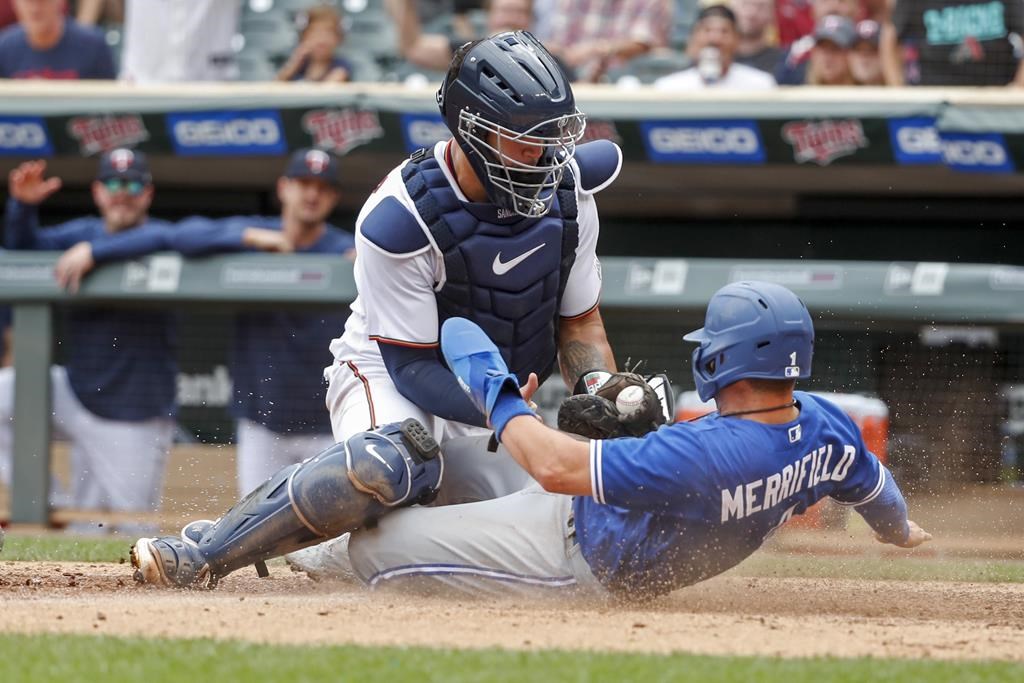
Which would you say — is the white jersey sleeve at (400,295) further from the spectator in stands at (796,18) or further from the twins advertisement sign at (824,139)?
the spectator in stands at (796,18)

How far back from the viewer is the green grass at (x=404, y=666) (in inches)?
112

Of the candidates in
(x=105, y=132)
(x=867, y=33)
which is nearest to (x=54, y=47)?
(x=105, y=132)

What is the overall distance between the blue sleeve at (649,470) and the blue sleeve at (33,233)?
15.6ft

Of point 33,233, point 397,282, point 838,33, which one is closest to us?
point 397,282

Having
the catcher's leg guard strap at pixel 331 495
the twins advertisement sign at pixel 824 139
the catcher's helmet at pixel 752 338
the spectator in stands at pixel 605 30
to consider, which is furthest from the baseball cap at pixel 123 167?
the catcher's helmet at pixel 752 338

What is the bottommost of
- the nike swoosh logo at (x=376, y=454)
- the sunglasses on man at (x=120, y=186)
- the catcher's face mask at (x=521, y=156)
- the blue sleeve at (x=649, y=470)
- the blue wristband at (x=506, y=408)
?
the sunglasses on man at (x=120, y=186)

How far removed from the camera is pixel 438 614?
368cm

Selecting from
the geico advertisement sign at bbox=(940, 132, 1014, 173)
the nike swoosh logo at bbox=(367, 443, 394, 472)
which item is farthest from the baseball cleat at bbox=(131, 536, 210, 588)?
the geico advertisement sign at bbox=(940, 132, 1014, 173)

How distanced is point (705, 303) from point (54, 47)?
4201mm

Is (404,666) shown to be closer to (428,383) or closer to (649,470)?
(649,470)

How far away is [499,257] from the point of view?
4148 millimetres

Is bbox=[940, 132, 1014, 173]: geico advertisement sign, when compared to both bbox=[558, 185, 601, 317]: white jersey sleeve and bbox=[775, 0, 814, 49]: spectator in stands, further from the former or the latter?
bbox=[558, 185, 601, 317]: white jersey sleeve

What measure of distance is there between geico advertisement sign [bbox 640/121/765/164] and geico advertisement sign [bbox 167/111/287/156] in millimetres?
2041

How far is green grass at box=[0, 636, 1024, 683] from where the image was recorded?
2846mm
